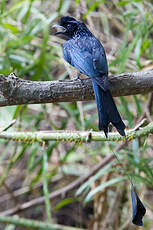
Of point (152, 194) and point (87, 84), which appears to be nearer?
point (87, 84)

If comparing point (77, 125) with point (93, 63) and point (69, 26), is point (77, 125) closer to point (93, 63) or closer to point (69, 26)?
point (69, 26)

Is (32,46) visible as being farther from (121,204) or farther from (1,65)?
(121,204)

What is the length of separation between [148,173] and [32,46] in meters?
1.56

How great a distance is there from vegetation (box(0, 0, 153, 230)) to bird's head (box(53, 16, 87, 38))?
0.63 feet

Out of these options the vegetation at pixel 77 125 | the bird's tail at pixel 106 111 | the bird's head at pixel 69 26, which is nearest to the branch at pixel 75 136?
the vegetation at pixel 77 125

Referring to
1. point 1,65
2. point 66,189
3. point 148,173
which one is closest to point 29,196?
point 66,189

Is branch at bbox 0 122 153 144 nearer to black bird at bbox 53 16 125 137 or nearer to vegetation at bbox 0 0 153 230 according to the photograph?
vegetation at bbox 0 0 153 230

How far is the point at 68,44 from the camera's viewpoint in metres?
1.82

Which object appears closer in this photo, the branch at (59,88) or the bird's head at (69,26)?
the branch at (59,88)

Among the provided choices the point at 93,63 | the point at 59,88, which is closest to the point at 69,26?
the point at 93,63

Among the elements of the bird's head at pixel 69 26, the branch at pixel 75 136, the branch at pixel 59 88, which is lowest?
the branch at pixel 75 136

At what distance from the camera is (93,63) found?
155cm

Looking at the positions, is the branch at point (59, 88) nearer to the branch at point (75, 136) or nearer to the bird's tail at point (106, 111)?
the bird's tail at point (106, 111)

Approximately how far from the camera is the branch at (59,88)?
134 cm
